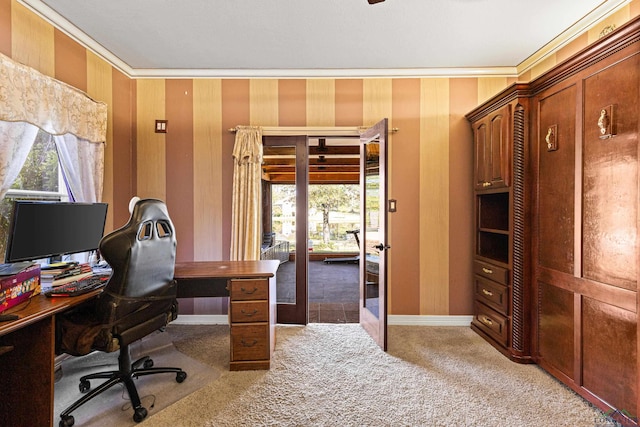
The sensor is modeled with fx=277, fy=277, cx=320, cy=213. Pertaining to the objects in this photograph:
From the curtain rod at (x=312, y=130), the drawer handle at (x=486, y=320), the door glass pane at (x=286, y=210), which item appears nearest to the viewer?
the drawer handle at (x=486, y=320)

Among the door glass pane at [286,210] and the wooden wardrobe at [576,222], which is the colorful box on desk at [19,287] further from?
the wooden wardrobe at [576,222]

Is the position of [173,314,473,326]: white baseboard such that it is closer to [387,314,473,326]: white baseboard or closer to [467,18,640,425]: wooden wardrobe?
[387,314,473,326]: white baseboard

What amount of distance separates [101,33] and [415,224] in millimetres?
3473

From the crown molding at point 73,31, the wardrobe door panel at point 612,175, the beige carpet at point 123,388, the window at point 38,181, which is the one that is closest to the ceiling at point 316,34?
the crown molding at point 73,31

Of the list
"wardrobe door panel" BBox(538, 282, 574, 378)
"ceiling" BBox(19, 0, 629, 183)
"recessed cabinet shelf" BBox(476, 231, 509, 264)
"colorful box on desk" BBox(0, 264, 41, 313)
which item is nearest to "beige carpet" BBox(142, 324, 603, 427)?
"wardrobe door panel" BBox(538, 282, 574, 378)

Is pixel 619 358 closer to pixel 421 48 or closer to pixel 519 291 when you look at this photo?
pixel 519 291

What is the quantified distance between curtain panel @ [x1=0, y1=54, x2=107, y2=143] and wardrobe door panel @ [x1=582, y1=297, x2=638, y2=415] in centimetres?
398

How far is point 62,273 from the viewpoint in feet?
6.23

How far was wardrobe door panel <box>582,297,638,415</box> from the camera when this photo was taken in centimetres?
158

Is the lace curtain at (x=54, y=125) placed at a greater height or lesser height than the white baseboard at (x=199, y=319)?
greater

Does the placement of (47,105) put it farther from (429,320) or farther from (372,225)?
(429,320)

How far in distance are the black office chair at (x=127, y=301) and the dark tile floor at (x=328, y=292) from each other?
147 centimetres

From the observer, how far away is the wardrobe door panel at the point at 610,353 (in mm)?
1582

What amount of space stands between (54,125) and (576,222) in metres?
3.84
